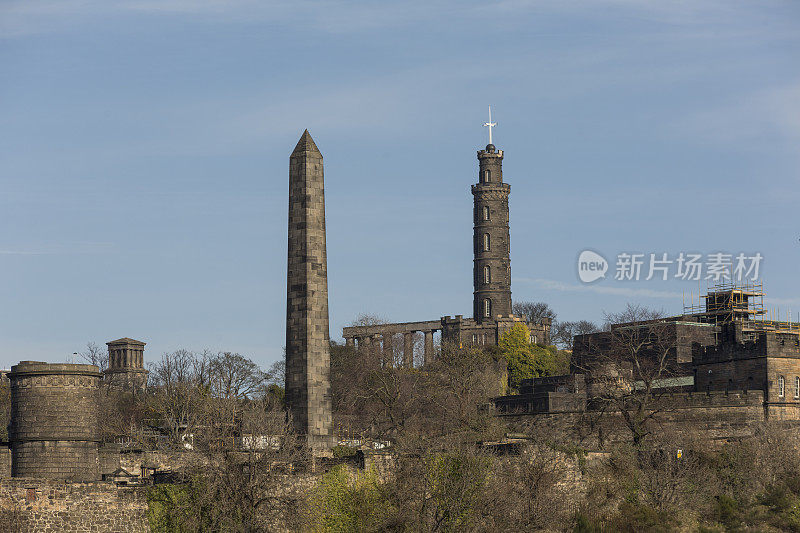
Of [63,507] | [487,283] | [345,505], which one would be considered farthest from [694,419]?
[487,283]

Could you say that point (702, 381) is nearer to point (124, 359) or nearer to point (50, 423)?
point (50, 423)

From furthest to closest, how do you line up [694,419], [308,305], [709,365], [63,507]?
Answer: [709,365] → [694,419] → [308,305] → [63,507]

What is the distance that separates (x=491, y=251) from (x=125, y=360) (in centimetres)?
3921

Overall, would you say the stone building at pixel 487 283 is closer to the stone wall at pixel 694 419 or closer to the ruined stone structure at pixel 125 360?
the ruined stone structure at pixel 125 360

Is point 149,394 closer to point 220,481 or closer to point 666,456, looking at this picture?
point 666,456

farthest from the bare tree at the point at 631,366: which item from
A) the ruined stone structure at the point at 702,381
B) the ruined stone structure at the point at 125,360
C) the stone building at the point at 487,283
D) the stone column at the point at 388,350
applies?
the ruined stone structure at the point at 125,360

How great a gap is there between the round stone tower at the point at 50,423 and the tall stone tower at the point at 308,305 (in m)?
6.88

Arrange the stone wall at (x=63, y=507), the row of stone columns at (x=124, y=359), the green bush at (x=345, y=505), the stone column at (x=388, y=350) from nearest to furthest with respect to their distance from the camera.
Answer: the stone wall at (x=63, y=507) < the green bush at (x=345, y=505) < the stone column at (x=388, y=350) < the row of stone columns at (x=124, y=359)

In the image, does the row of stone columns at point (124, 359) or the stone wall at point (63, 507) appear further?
the row of stone columns at point (124, 359)

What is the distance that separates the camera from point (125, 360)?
427ft

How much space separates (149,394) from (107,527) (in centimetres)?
5006

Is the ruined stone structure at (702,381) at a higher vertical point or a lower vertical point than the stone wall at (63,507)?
higher

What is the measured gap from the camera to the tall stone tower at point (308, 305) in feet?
137

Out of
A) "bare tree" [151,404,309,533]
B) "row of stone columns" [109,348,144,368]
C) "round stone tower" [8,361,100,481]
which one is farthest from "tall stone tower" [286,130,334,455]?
"row of stone columns" [109,348,144,368]
